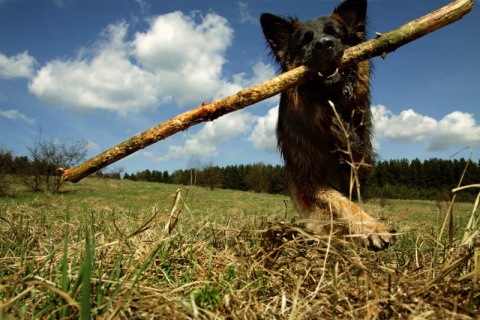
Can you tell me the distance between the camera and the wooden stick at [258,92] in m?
3.31

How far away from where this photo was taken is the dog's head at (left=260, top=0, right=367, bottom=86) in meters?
4.28

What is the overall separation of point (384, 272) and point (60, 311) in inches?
67.8

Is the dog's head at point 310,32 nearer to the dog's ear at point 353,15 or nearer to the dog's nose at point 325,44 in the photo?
the dog's ear at point 353,15

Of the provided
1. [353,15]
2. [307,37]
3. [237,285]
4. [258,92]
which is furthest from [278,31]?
[237,285]

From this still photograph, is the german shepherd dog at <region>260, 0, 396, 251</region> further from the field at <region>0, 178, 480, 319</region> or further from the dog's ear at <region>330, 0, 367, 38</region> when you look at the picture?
the field at <region>0, 178, 480, 319</region>

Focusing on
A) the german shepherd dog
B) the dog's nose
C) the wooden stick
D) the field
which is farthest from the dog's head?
the field

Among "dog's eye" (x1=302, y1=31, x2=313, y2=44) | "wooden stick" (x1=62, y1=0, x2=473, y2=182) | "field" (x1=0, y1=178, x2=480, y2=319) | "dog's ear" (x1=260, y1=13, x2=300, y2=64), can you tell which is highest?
"dog's ear" (x1=260, y1=13, x2=300, y2=64)

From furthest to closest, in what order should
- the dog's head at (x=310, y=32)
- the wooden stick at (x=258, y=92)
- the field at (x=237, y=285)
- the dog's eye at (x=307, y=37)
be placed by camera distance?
the dog's eye at (x=307, y=37), the dog's head at (x=310, y=32), the wooden stick at (x=258, y=92), the field at (x=237, y=285)

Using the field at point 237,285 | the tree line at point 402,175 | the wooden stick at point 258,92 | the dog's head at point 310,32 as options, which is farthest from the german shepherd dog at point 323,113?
the tree line at point 402,175

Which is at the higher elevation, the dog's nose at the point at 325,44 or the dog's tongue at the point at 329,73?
the dog's nose at the point at 325,44

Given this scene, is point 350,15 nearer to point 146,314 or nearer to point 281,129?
point 281,129

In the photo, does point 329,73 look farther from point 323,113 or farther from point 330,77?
point 323,113

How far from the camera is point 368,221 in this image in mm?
3156

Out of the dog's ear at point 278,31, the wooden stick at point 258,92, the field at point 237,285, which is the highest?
the dog's ear at point 278,31
